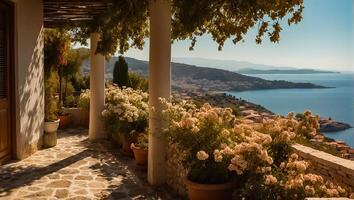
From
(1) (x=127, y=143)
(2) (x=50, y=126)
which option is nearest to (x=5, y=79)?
(2) (x=50, y=126)

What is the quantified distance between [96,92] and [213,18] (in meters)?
4.32

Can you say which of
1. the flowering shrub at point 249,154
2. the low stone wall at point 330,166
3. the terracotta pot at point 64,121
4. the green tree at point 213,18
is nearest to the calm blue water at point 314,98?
the green tree at point 213,18

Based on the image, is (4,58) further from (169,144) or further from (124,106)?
(169,144)

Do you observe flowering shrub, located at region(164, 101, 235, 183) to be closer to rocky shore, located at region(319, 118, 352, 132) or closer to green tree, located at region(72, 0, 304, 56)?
green tree, located at region(72, 0, 304, 56)

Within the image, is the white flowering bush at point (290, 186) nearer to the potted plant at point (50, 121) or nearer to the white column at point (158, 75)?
the white column at point (158, 75)

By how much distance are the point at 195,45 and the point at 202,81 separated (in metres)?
7.18

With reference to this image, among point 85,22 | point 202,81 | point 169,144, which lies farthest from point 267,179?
point 202,81

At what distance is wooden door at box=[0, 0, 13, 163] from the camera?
6.92 metres

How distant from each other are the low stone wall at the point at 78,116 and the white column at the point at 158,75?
637 centimetres

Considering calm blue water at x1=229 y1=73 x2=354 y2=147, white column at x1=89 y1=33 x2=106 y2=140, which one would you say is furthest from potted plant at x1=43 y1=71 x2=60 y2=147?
calm blue water at x1=229 y1=73 x2=354 y2=147

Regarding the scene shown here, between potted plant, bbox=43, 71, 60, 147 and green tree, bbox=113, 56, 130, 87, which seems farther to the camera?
green tree, bbox=113, 56, 130, 87

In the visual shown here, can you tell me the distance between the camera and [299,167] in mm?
3826

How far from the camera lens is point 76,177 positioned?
642 cm

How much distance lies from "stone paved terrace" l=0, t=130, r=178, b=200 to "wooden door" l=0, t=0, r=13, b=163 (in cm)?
48
